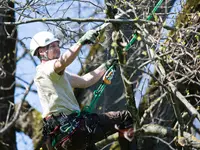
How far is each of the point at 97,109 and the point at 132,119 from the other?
2690mm

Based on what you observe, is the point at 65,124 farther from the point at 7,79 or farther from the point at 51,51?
the point at 7,79

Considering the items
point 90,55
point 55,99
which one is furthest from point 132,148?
point 90,55

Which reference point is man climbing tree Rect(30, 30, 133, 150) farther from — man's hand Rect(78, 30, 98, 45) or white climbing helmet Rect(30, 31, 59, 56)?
man's hand Rect(78, 30, 98, 45)

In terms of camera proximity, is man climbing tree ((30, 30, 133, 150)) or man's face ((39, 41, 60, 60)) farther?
man's face ((39, 41, 60, 60))

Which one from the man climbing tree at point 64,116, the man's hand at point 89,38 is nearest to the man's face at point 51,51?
the man climbing tree at point 64,116

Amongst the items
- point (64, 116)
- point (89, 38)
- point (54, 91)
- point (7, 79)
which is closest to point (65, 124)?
point (64, 116)

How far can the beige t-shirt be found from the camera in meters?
6.87

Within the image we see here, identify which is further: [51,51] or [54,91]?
[51,51]

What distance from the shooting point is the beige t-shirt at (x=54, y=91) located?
6871 mm

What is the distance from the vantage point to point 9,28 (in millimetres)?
11453

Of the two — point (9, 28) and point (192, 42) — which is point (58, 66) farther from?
point (9, 28)

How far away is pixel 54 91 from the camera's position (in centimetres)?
689

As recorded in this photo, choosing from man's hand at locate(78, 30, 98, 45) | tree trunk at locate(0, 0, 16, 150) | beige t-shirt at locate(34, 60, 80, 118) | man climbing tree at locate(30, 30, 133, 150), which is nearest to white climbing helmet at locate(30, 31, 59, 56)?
man climbing tree at locate(30, 30, 133, 150)

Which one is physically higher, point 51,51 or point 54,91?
point 51,51
